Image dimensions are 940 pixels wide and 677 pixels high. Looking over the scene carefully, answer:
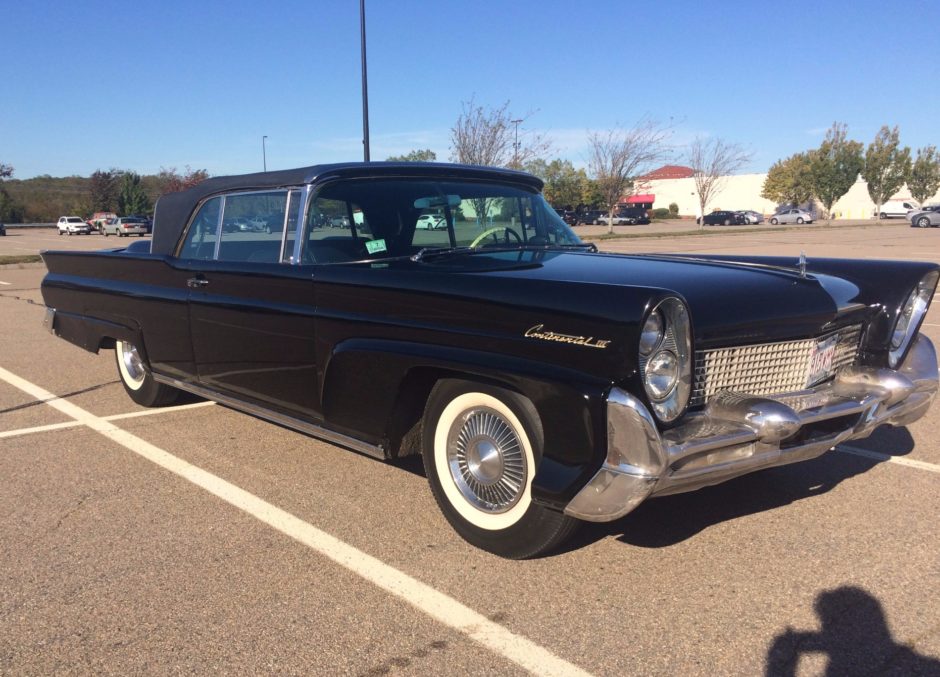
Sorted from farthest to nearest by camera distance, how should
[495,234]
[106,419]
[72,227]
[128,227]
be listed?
[72,227] < [128,227] < [106,419] < [495,234]

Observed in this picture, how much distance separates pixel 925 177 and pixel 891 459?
246ft

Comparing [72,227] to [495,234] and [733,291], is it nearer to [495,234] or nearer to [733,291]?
[495,234]

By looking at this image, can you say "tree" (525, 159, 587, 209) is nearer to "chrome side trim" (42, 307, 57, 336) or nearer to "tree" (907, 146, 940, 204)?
"tree" (907, 146, 940, 204)

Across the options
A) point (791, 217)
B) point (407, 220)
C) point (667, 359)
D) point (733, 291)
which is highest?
point (407, 220)

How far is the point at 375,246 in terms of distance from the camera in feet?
13.1

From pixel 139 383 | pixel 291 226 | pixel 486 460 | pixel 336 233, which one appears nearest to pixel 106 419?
pixel 139 383

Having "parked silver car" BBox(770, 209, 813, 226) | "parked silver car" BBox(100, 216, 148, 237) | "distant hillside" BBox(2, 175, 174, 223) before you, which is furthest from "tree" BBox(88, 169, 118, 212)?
"parked silver car" BBox(770, 209, 813, 226)

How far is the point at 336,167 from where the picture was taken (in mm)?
4137

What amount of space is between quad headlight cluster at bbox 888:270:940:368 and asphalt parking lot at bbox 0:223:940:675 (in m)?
0.69

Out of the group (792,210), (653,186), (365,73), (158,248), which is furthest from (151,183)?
(158,248)

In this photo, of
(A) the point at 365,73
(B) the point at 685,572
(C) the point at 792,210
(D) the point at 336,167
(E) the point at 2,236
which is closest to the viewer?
(B) the point at 685,572

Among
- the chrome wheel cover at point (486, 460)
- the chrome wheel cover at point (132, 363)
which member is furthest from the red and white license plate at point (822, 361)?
the chrome wheel cover at point (132, 363)

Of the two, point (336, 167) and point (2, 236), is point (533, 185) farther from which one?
point (2, 236)

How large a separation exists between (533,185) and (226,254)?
186 cm
